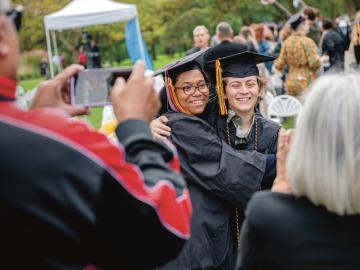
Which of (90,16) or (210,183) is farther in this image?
(90,16)

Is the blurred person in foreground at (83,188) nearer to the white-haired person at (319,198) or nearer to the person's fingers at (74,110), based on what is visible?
the person's fingers at (74,110)

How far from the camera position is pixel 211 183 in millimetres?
2941

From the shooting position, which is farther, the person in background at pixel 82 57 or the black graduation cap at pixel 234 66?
the person in background at pixel 82 57

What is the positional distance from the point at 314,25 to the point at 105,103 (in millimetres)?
10871

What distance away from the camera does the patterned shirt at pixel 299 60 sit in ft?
31.6

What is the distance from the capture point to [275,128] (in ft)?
11.0

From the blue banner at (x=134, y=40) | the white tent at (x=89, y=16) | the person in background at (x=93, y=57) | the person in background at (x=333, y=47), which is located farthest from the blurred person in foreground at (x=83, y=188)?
the person in background at (x=93, y=57)

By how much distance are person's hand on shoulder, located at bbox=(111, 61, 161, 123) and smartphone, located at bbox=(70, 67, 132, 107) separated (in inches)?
13.2

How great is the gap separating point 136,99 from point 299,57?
8445 millimetres

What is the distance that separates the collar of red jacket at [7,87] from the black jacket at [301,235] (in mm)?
788

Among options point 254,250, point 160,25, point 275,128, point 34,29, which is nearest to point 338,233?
point 254,250

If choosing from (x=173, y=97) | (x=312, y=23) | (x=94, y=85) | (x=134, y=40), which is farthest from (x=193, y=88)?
(x=134, y=40)

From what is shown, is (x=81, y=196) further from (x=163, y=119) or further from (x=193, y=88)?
(x=193, y=88)

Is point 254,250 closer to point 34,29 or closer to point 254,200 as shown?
point 254,200
